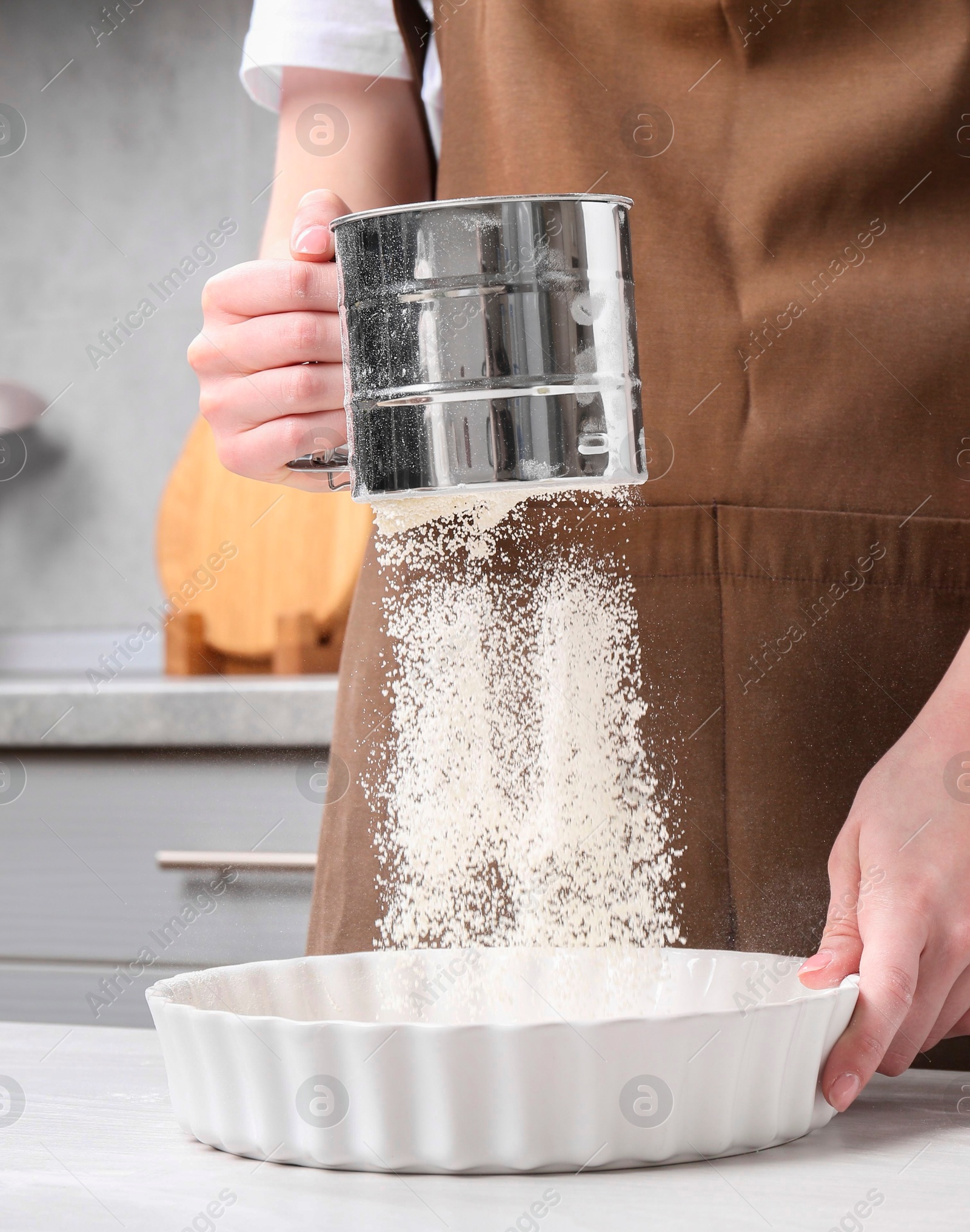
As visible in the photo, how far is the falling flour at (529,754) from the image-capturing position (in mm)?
603

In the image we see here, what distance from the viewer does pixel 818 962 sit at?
48 centimetres

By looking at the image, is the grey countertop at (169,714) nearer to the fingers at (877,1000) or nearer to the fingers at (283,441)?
the fingers at (283,441)

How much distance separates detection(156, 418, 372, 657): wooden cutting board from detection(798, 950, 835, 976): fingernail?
2.96 ft

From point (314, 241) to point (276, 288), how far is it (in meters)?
0.04

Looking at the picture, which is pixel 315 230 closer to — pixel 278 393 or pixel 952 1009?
pixel 278 393

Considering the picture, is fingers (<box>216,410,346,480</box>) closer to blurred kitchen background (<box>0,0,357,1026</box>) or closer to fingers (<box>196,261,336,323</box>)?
fingers (<box>196,261,336,323</box>)

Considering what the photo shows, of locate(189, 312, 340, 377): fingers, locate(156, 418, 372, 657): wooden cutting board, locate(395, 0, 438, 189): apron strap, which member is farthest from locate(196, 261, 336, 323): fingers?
locate(156, 418, 372, 657): wooden cutting board

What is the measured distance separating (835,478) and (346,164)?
316mm

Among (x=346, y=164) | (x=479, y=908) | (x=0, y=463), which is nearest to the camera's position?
(x=479, y=908)

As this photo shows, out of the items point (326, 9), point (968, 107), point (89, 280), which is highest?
point (89, 280)

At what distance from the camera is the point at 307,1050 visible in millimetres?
367

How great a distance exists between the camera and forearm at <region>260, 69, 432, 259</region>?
748mm

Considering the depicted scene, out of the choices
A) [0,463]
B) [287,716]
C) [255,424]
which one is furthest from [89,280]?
[255,424]

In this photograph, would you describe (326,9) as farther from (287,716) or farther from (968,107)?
(287,716)
